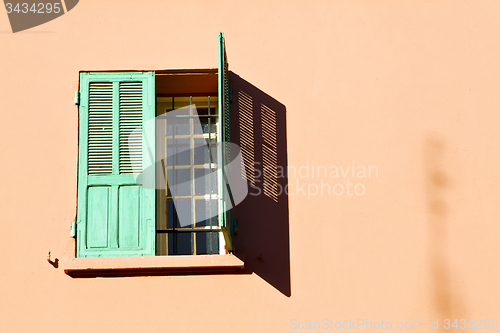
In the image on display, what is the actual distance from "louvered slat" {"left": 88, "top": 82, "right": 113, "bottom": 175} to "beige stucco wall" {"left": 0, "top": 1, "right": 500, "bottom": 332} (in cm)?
18

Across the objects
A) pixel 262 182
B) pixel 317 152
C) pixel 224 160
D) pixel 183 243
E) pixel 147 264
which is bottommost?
pixel 147 264

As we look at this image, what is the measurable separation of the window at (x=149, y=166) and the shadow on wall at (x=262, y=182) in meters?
0.17

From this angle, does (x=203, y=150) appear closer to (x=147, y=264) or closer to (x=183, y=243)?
(x=183, y=243)

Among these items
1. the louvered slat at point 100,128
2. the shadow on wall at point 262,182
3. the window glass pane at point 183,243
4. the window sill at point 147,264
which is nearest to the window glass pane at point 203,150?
the shadow on wall at point 262,182

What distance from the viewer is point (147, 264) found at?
13.0 feet

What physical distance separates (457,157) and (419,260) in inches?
33.7

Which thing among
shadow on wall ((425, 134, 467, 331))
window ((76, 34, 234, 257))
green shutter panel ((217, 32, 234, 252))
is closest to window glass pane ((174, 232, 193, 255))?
window ((76, 34, 234, 257))

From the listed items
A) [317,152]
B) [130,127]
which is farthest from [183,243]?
[317,152]

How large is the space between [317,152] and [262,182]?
0.49 m

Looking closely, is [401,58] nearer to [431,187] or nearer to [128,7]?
[431,187]

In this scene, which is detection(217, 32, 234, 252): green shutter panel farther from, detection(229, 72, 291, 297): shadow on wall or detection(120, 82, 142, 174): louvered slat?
detection(120, 82, 142, 174): louvered slat

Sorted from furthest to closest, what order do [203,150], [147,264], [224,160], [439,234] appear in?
[203,150], [439,234], [147,264], [224,160]

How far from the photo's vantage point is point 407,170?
423 centimetres

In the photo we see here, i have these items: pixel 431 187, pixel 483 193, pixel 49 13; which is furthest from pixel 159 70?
pixel 483 193
